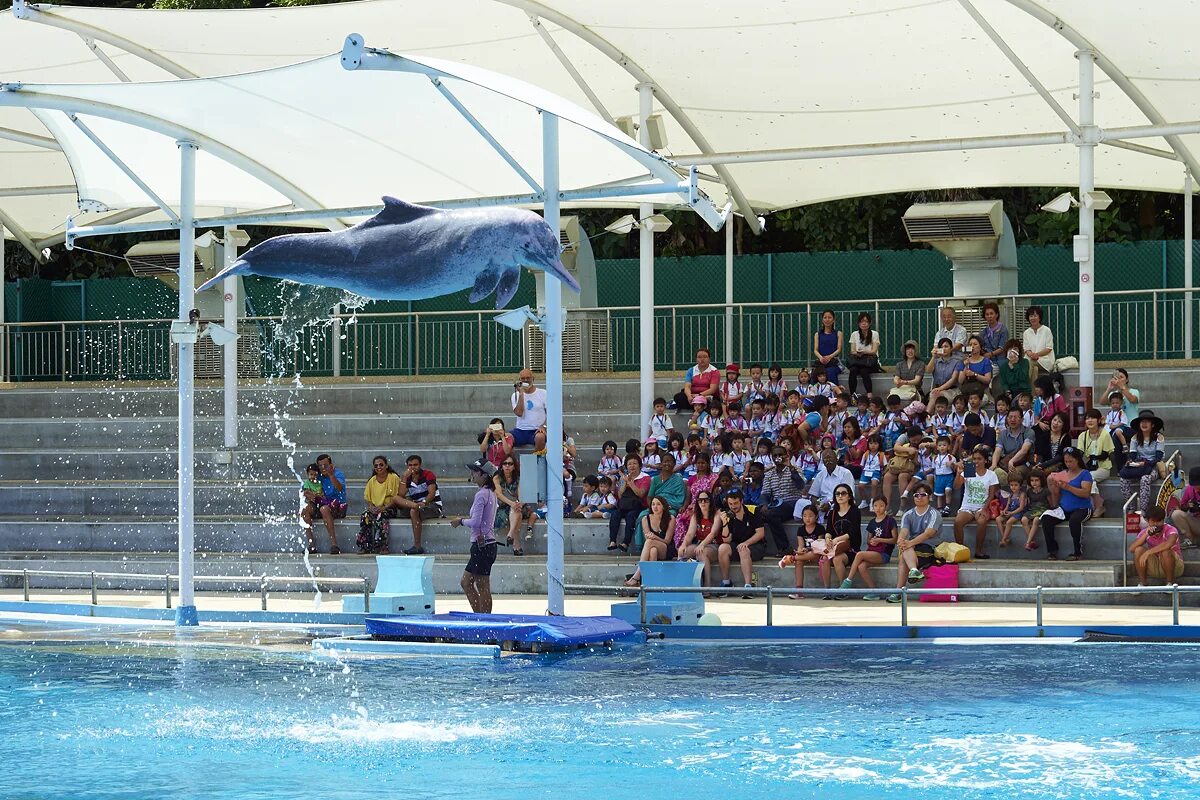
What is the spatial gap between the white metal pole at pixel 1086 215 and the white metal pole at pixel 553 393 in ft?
23.5

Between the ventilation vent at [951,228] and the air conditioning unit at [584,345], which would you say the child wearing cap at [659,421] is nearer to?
the air conditioning unit at [584,345]

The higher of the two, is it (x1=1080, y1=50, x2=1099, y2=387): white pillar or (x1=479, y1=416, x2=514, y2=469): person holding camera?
(x1=1080, y1=50, x2=1099, y2=387): white pillar

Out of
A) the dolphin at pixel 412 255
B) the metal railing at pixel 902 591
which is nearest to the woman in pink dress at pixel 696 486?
the metal railing at pixel 902 591

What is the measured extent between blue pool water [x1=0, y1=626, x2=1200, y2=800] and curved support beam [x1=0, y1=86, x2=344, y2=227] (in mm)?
5140

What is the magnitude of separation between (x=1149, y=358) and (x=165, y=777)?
17.8 m

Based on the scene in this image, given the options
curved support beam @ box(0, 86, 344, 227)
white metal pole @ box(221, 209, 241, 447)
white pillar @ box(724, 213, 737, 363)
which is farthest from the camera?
white pillar @ box(724, 213, 737, 363)

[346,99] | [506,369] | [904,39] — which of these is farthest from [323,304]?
[506,369]

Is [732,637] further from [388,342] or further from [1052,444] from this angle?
[388,342]

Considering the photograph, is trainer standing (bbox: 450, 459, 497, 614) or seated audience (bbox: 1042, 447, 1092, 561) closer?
trainer standing (bbox: 450, 459, 497, 614)

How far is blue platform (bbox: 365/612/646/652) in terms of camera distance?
51.9ft

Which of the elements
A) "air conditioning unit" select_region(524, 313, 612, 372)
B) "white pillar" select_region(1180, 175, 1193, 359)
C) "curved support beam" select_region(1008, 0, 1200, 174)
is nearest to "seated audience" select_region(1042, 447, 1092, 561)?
"curved support beam" select_region(1008, 0, 1200, 174)

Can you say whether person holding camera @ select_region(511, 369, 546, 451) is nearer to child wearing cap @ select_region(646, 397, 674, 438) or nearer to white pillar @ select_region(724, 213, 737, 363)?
child wearing cap @ select_region(646, 397, 674, 438)

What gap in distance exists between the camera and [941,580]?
62.5 ft

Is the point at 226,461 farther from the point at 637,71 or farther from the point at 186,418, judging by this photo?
the point at 637,71
